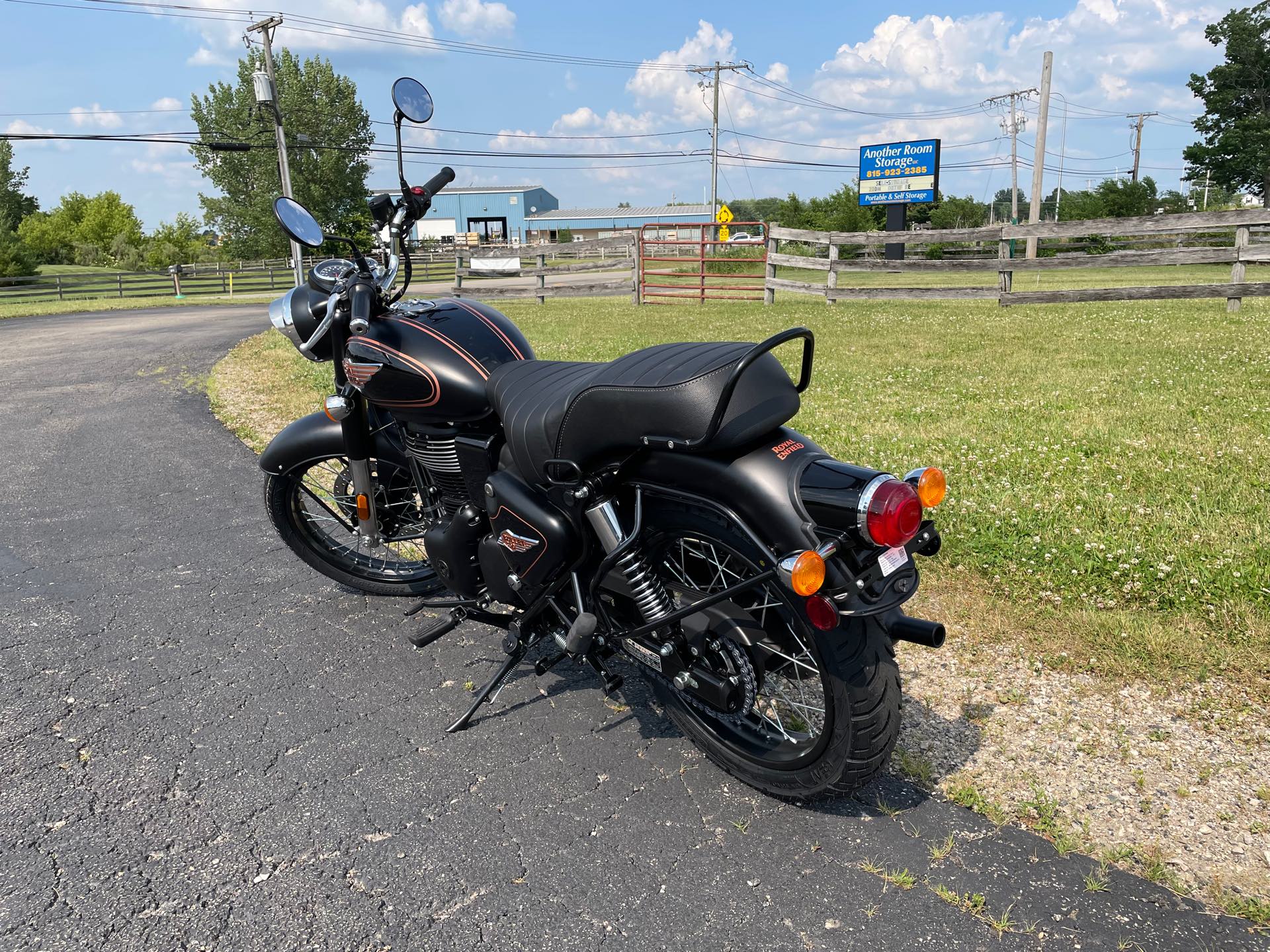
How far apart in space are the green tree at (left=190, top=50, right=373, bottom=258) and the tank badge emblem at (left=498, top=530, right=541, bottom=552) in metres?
52.1

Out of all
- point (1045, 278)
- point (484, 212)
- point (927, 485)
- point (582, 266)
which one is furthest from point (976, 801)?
point (484, 212)

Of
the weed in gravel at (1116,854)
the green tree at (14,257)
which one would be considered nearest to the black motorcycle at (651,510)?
the weed in gravel at (1116,854)

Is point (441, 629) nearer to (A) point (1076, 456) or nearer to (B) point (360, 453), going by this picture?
(B) point (360, 453)

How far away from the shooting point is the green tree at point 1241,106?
5159cm

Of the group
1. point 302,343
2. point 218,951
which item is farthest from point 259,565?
point 218,951

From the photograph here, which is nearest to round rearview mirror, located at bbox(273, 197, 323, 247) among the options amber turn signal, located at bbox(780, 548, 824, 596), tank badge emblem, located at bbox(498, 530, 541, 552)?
tank badge emblem, located at bbox(498, 530, 541, 552)

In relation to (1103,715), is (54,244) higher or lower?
higher

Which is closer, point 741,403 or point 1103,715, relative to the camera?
point 741,403

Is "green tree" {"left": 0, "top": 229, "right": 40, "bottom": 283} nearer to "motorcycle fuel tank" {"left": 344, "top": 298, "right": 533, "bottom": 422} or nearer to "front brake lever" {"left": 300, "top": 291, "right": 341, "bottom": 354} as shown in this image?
"front brake lever" {"left": 300, "top": 291, "right": 341, "bottom": 354}

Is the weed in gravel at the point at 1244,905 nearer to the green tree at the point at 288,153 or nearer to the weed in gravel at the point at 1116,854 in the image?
the weed in gravel at the point at 1116,854

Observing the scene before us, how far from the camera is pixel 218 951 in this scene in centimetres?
212

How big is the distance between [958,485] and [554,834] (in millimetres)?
3432

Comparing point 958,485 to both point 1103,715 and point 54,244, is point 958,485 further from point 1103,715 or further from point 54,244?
point 54,244

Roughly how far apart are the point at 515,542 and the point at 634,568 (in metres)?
0.47
